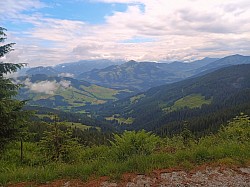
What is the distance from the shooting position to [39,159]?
1437cm

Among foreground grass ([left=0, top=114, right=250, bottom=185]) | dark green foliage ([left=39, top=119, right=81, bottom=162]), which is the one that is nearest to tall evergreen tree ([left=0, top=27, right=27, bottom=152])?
dark green foliage ([left=39, top=119, right=81, bottom=162])

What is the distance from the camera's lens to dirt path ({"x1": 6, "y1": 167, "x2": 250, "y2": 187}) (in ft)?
26.5

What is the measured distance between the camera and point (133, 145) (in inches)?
470

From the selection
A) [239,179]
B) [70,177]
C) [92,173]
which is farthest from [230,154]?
[70,177]

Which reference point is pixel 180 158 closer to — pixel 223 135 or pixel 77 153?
pixel 223 135

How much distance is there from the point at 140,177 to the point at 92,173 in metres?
1.77

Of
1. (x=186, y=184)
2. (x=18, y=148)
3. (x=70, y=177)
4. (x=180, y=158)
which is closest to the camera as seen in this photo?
(x=186, y=184)

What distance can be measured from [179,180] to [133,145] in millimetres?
3912

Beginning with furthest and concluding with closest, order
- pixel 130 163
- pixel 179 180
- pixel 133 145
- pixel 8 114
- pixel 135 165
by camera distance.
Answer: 1. pixel 8 114
2. pixel 133 145
3. pixel 130 163
4. pixel 135 165
5. pixel 179 180

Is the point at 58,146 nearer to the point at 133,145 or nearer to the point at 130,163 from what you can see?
the point at 133,145

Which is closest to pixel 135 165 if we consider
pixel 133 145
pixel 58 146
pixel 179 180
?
pixel 179 180

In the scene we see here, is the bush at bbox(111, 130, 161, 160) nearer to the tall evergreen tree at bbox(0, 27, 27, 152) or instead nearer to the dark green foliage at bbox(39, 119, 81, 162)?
the dark green foliage at bbox(39, 119, 81, 162)

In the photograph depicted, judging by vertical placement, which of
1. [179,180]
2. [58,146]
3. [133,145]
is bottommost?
[58,146]

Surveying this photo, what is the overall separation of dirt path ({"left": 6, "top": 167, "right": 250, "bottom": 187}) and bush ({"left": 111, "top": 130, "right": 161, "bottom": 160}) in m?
2.28
